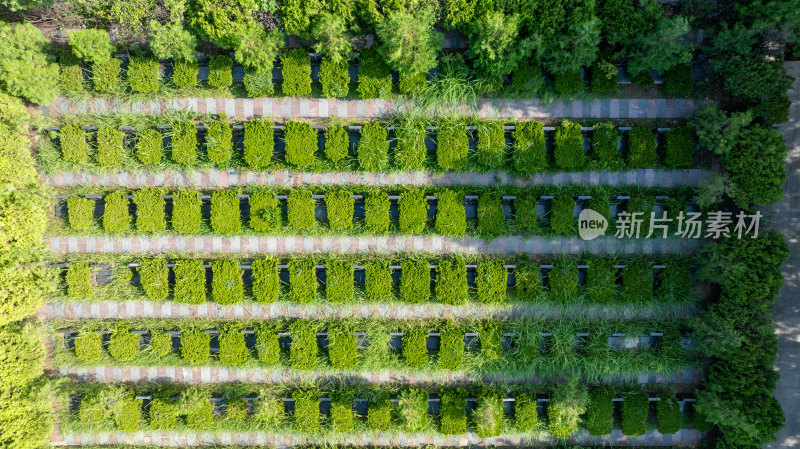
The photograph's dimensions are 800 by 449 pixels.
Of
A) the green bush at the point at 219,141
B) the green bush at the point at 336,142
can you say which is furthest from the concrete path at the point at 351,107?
the green bush at the point at 336,142

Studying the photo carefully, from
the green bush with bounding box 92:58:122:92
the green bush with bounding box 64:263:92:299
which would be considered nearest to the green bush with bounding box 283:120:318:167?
the green bush with bounding box 92:58:122:92

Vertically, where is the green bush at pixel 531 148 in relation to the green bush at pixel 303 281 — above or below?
above

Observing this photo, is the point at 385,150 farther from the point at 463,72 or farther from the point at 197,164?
the point at 197,164

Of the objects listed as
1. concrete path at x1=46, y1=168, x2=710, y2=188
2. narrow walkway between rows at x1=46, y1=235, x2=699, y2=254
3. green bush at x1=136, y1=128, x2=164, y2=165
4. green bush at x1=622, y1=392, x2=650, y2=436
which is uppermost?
green bush at x1=136, y1=128, x2=164, y2=165

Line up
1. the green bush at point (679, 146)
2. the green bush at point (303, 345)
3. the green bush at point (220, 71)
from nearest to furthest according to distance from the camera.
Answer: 1. the green bush at point (679, 146)
2. the green bush at point (220, 71)
3. the green bush at point (303, 345)

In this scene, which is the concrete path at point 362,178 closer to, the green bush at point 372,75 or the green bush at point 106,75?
the green bush at point 372,75

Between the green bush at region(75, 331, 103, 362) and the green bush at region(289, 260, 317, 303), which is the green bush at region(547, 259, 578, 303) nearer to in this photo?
the green bush at region(289, 260, 317, 303)

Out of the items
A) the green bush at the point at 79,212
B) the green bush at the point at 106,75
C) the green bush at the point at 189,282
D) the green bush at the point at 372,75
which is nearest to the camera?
the green bush at the point at 372,75
